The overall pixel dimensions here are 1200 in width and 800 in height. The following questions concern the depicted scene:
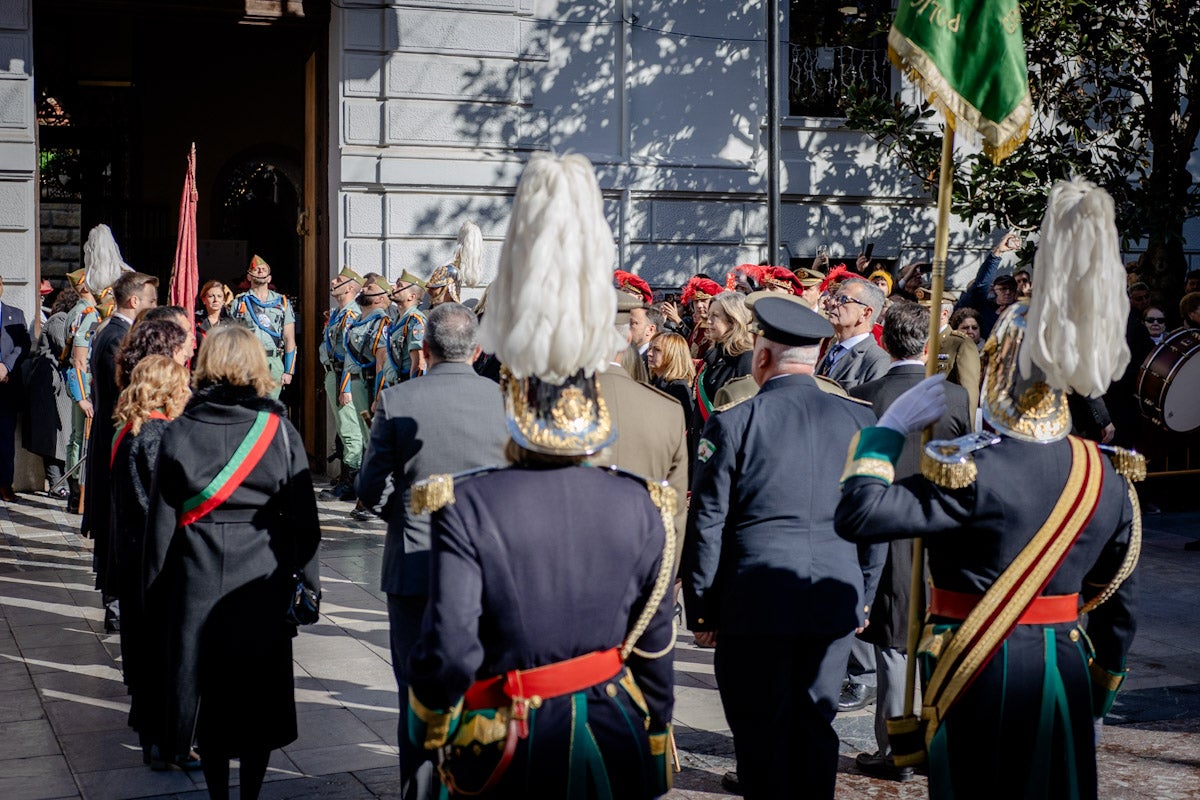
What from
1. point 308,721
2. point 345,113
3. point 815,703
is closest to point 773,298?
point 815,703

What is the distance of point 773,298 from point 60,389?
986 centimetres

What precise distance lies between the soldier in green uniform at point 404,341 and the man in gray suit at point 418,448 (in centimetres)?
579

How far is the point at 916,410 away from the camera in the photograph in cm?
385

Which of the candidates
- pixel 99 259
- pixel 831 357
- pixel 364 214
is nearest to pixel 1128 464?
pixel 831 357

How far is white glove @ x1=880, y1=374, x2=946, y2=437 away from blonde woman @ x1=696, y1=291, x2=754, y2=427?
3403 millimetres

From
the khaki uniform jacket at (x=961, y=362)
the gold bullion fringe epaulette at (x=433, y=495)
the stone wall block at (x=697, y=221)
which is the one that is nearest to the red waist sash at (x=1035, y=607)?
the gold bullion fringe epaulette at (x=433, y=495)

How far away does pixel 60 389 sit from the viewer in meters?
13.1

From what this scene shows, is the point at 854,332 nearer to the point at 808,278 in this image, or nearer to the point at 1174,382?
the point at 808,278

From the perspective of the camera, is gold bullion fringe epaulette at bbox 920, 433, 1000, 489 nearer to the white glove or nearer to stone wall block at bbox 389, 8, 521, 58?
the white glove

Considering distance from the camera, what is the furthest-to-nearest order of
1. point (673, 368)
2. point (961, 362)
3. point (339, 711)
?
point (673, 368)
point (961, 362)
point (339, 711)

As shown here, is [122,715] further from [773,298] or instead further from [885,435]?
[885,435]

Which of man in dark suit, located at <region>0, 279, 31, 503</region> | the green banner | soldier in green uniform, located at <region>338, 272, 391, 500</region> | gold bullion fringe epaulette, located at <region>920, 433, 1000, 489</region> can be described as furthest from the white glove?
man in dark suit, located at <region>0, 279, 31, 503</region>

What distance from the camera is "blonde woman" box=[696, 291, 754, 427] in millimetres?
7484

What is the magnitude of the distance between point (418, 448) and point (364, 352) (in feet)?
25.4
